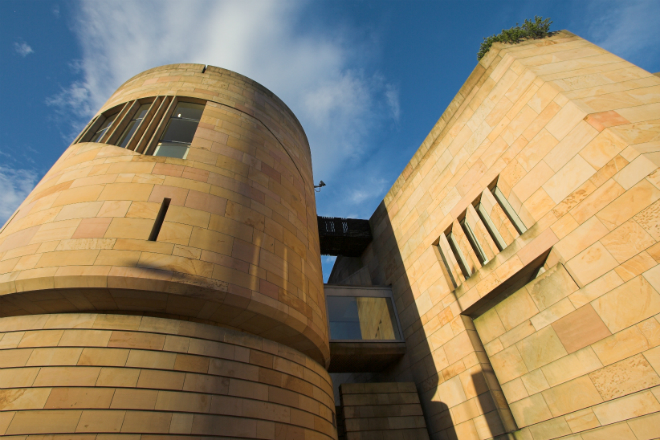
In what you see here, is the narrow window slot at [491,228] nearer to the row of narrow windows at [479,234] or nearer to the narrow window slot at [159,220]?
the row of narrow windows at [479,234]

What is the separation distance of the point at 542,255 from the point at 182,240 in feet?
33.8

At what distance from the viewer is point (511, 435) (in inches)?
377

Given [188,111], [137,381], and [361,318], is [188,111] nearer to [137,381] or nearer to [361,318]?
[137,381]

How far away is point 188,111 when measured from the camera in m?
13.0

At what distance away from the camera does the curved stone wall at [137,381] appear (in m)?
5.84

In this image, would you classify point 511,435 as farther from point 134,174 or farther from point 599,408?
point 134,174

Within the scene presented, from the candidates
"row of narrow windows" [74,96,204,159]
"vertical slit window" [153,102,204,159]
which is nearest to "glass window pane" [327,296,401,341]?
"vertical slit window" [153,102,204,159]

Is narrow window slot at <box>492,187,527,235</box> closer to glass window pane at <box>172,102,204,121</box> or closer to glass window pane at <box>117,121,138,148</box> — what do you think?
glass window pane at <box>172,102,204,121</box>

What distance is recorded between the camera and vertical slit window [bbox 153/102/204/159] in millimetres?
11039

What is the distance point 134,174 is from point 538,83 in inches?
525

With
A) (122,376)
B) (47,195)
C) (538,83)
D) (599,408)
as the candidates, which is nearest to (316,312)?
(122,376)

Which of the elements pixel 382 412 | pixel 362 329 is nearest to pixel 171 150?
pixel 362 329

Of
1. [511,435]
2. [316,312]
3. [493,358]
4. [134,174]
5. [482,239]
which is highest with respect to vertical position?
[134,174]

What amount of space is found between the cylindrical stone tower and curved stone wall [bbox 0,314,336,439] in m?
0.02
